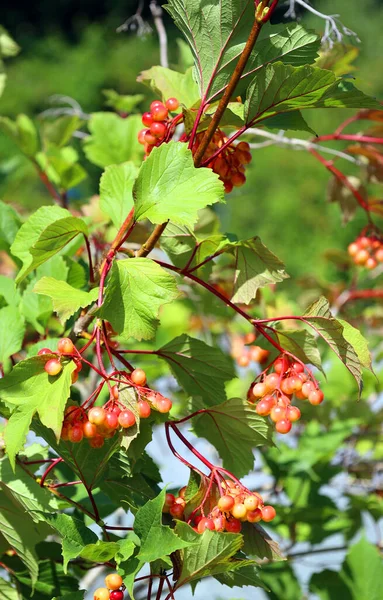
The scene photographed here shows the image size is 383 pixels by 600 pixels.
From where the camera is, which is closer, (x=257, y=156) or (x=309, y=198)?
(x=309, y=198)

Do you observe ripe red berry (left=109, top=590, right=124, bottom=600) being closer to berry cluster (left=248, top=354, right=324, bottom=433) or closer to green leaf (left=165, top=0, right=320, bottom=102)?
berry cluster (left=248, top=354, right=324, bottom=433)

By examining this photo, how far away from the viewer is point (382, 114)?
3.11 feet

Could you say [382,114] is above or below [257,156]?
above

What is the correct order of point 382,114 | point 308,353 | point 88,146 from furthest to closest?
point 88,146, point 382,114, point 308,353

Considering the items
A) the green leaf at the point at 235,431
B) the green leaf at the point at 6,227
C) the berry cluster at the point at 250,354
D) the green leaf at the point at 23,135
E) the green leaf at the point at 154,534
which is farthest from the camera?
the green leaf at the point at 23,135

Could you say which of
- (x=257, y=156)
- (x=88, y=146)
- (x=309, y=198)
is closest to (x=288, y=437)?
(x=88, y=146)

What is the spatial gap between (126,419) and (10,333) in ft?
0.67

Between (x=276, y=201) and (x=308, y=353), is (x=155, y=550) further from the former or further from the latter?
(x=276, y=201)

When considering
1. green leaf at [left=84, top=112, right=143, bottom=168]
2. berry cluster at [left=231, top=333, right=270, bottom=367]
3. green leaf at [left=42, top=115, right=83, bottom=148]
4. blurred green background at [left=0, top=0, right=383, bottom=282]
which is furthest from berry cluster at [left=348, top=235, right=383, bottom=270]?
blurred green background at [left=0, top=0, right=383, bottom=282]

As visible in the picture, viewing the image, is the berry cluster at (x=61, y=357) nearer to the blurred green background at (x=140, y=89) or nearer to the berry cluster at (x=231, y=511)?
the berry cluster at (x=231, y=511)

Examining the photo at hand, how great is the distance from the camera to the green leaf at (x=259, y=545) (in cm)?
55

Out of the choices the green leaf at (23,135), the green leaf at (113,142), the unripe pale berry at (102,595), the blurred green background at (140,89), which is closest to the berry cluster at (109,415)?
the unripe pale berry at (102,595)

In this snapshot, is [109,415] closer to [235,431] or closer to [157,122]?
[235,431]

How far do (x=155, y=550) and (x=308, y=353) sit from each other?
0.21 meters
